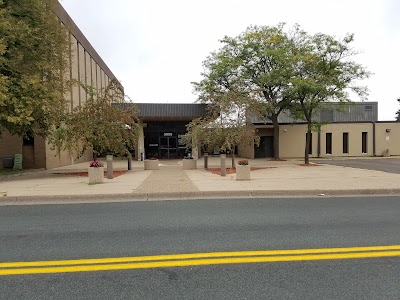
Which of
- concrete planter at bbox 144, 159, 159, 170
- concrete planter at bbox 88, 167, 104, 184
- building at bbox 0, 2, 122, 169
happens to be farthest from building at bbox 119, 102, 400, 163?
concrete planter at bbox 88, 167, 104, 184

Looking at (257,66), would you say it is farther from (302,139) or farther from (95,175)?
(95,175)

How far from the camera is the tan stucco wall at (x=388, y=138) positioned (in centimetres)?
3300

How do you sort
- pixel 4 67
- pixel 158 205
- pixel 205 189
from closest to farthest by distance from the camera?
pixel 158 205 → pixel 205 189 → pixel 4 67

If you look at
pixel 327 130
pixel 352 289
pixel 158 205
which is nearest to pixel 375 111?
pixel 327 130

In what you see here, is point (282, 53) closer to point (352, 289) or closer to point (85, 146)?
point (85, 146)

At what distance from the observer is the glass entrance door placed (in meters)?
33.2

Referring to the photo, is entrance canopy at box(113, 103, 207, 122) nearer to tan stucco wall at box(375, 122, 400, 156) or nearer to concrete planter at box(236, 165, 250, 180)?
concrete planter at box(236, 165, 250, 180)

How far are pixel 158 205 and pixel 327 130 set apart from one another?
91.2 feet

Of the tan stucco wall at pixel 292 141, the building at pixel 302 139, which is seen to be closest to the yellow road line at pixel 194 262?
the building at pixel 302 139

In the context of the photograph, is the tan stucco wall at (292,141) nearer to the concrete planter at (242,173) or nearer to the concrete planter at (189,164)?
the concrete planter at (189,164)

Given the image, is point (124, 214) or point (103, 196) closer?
point (124, 214)

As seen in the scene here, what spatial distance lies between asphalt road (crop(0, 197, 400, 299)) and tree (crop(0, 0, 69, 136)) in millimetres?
6869

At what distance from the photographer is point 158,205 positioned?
8.62 meters

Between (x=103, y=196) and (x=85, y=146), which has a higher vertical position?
(x=85, y=146)
